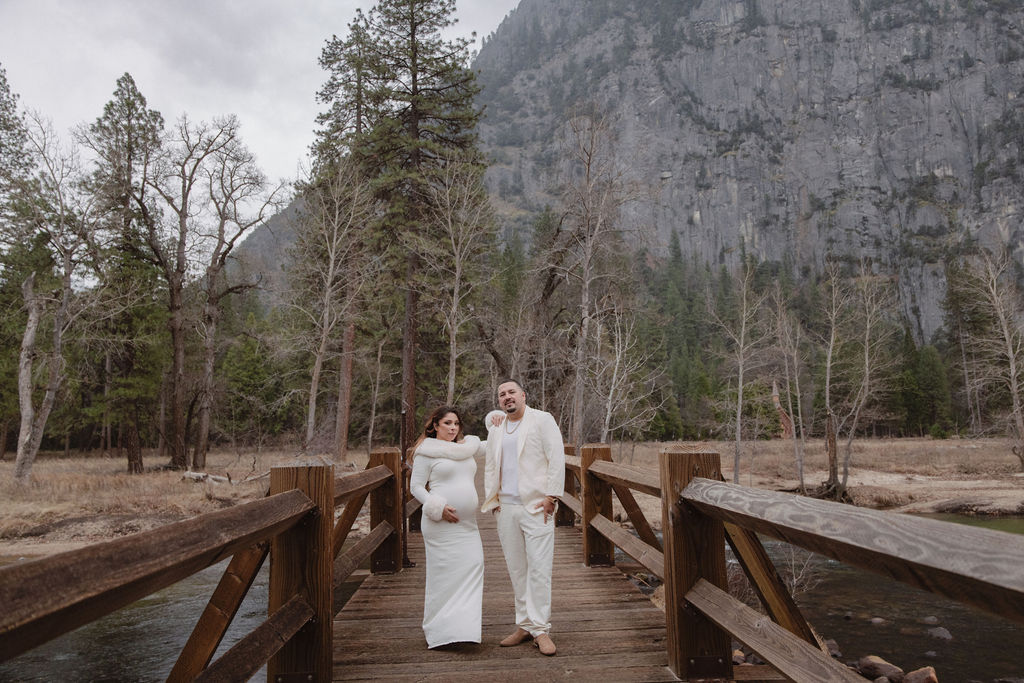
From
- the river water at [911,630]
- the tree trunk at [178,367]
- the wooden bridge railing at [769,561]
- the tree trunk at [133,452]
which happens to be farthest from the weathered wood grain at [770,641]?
the tree trunk at [133,452]

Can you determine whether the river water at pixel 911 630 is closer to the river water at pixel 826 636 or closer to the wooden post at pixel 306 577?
the river water at pixel 826 636

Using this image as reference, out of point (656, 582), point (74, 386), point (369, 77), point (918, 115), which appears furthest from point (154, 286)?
point (918, 115)

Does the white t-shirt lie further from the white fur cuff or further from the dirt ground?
the dirt ground

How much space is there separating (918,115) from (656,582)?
6437 inches

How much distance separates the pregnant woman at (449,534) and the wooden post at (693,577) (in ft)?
4.36

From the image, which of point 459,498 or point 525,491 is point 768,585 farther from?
point 459,498

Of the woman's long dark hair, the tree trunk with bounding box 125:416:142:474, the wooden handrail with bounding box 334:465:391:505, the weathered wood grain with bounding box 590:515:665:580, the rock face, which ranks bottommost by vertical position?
the tree trunk with bounding box 125:416:142:474

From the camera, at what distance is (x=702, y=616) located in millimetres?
3314

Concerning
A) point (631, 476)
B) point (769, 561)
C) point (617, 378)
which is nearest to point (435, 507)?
point (631, 476)

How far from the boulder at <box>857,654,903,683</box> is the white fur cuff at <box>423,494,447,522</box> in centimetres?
557

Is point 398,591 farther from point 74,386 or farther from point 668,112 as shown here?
point 668,112

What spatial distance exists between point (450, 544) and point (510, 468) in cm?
65

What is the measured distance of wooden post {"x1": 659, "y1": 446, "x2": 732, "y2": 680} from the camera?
3287 mm

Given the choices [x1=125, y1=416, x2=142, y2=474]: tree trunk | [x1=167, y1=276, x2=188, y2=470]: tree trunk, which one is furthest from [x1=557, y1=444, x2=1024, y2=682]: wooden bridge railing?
[x1=125, y1=416, x2=142, y2=474]: tree trunk
